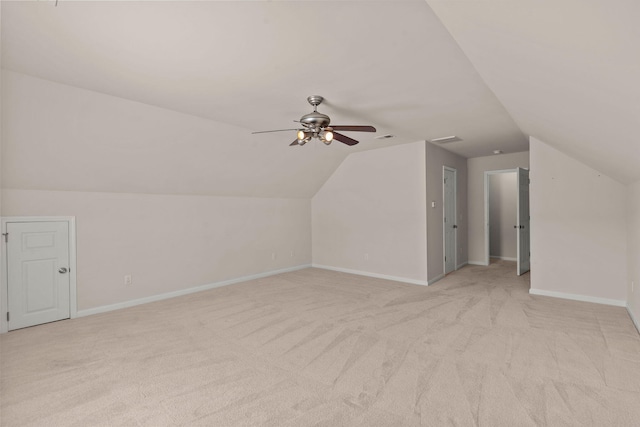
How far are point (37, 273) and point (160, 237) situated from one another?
58.6 inches

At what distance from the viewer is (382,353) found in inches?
114

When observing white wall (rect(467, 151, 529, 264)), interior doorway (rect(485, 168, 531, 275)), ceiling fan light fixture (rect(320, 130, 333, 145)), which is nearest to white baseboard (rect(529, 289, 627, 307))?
white wall (rect(467, 151, 529, 264))

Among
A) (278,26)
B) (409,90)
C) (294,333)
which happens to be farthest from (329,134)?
(294,333)

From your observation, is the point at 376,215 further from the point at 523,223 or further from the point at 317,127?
the point at 317,127

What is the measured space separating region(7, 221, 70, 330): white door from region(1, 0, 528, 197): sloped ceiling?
0.59 metres

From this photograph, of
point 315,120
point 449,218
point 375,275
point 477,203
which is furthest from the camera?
point 477,203

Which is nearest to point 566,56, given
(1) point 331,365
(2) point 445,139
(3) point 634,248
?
(1) point 331,365

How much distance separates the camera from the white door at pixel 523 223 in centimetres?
568

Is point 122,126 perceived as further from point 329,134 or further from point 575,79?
point 575,79

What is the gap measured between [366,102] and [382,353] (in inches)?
104

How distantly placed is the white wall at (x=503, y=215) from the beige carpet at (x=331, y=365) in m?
3.68

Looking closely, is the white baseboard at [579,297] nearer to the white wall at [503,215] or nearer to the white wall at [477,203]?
the white wall at [477,203]

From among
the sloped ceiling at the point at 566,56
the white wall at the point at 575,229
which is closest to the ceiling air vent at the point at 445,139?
the white wall at the point at 575,229

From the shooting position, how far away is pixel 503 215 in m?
7.95
